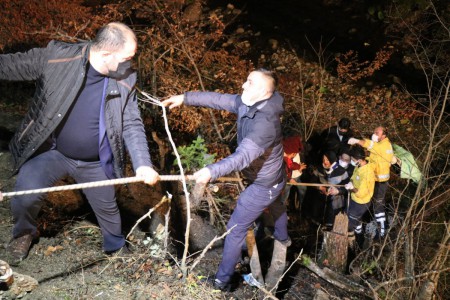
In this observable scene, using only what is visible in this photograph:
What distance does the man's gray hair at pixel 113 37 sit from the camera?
10.2 feet

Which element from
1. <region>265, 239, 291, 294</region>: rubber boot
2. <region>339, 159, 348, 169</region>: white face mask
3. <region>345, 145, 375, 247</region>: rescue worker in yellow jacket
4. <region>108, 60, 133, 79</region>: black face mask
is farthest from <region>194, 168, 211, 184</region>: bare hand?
<region>339, 159, 348, 169</region>: white face mask

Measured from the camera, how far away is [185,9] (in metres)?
11.5

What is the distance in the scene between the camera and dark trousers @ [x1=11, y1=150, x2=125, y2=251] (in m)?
3.36

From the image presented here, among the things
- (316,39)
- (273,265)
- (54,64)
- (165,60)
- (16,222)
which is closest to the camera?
(54,64)

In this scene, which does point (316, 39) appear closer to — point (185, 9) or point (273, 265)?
point (185, 9)

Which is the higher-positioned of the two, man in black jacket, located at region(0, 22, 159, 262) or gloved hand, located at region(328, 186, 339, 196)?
man in black jacket, located at region(0, 22, 159, 262)

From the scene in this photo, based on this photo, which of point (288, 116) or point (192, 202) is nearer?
point (192, 202)

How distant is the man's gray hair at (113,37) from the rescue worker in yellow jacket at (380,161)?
16.3 ft

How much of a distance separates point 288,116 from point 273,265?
5.42 metres

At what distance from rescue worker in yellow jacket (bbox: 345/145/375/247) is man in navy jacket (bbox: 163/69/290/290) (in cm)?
247

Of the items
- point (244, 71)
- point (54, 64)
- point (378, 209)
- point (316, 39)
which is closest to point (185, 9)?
point (244, 71)

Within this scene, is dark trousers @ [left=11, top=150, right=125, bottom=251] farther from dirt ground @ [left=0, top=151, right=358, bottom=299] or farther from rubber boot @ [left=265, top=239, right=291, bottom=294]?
rubber boot @ [left=265, top=239, right=291, bottom=294]

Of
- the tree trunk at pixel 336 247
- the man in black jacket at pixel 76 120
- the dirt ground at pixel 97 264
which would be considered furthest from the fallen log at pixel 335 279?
the man in black jacket at pixel 76 120

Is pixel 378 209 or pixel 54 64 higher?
pixel 54 64
